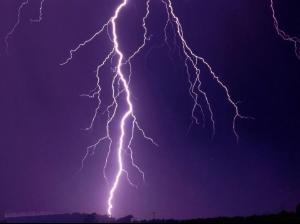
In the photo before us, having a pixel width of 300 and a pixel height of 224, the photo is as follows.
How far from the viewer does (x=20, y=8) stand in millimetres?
20766

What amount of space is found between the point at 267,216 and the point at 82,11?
48.2 ft

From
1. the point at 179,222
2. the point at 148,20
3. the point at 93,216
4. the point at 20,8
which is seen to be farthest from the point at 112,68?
the point at 179,222

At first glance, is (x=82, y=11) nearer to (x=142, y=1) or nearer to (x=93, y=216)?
(x=142, y=1)

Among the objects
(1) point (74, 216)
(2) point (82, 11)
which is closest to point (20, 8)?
(2) point (82, 11)

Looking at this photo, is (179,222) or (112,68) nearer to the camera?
(179,222)

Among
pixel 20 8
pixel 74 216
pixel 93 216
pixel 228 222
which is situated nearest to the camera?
pixel 228 222

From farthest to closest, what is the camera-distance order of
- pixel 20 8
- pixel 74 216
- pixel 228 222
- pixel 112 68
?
1. pixel 112 68
2. pixel 20 8
3. pixel 74 216
4. pixel 228 222

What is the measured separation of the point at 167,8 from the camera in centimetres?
2148

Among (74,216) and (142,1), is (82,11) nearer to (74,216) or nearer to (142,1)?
(142,1)

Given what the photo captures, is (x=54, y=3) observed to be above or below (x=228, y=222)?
above

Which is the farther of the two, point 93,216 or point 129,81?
point 129,81

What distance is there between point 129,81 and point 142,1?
3918mm

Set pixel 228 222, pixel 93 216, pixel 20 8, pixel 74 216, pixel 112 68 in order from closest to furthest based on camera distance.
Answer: pixel 228 222
pixel 93 216
pixel 74 216
pixel 20 8
pixel 112 68

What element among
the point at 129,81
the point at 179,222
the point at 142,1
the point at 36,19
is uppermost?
the point at 142,1
